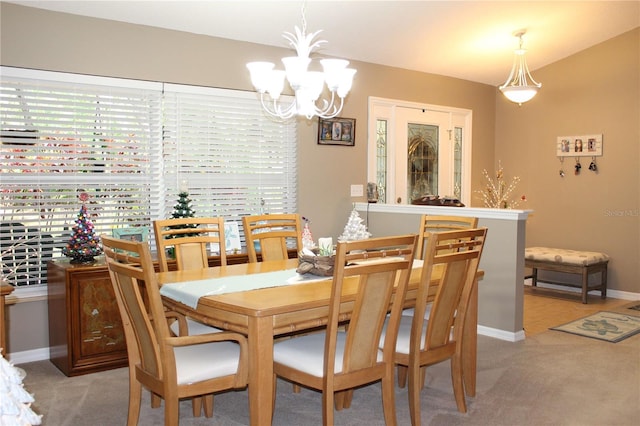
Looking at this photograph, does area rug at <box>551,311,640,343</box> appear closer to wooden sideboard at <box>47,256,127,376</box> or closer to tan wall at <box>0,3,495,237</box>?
tan wall at <box>0,3,495,237</box>

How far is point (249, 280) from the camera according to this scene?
300cm

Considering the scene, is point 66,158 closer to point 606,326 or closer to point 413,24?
point 413,24

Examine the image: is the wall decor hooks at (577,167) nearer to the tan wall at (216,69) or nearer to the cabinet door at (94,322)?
the tan wall at (216,69)

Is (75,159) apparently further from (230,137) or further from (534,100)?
(534,100)

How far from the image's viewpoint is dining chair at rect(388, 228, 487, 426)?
9.06ft

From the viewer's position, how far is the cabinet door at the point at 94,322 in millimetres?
3752

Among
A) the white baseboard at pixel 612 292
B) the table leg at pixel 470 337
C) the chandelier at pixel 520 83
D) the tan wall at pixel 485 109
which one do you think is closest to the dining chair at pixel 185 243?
the tan wall at pixel 485 109

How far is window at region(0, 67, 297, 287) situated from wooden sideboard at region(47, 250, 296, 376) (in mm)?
391

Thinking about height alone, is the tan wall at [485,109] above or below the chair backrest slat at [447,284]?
above

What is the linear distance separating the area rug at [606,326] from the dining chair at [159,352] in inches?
129

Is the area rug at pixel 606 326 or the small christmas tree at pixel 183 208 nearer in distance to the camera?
the small christmas tree at pixel 183 208

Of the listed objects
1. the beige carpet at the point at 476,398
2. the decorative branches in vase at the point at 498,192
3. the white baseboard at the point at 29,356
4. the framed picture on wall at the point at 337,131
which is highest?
the framed picture on wall at the point at 337,131

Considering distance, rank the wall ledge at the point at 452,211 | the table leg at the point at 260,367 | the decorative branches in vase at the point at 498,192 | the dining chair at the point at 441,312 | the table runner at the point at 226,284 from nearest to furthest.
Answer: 1. the table leg at the point at 260,367
2. the table runner at the point at 226,284
3. the dining chair at the point at 441,312
4. the wall ledge at the point at 452,211
5. the decorative branches in vase at the point at 498,192

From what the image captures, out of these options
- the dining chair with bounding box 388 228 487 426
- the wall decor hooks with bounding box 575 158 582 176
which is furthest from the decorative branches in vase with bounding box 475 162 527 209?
the dining chair with bounding box 388 228 487 426
